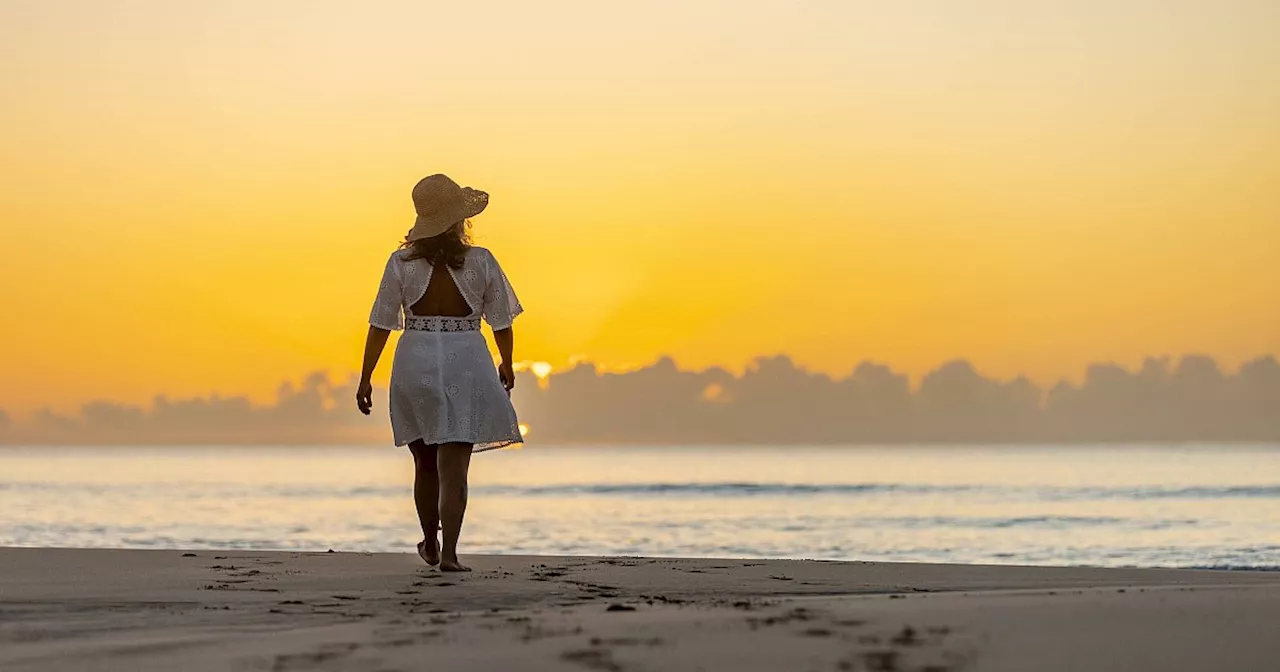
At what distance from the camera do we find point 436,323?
7.08m

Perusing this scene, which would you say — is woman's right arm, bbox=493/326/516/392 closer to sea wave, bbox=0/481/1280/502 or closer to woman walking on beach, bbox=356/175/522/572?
woman walking on beach, bbox=356/175/522/572

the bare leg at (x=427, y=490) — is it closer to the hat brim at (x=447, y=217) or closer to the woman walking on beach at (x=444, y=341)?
the woman walking on beach at (x=444, y=341)

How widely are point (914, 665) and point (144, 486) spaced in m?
40.6

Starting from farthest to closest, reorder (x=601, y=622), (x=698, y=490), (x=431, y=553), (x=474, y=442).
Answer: (x=698, y=490)
(x=431, y=553)
(x=474, y=442)
(x=601, y=622)

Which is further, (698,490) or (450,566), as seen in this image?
(698,490)

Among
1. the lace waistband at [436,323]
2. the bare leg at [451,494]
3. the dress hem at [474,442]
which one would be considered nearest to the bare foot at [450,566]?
the bare leg at [451,494]

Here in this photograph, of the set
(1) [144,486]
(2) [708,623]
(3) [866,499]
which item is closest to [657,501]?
(3) [866,499]

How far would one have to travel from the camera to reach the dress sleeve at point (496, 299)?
7.14 m

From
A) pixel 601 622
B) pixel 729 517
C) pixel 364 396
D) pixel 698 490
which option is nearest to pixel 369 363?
pixel 364 396

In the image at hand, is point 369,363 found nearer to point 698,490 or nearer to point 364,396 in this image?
point 364,396

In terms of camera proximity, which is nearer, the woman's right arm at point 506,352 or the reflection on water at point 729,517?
the woman's right arm at point 506,352

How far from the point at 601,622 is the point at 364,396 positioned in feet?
10.2

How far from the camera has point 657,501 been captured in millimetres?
33312

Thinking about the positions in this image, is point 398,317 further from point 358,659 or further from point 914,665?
point 914,665
